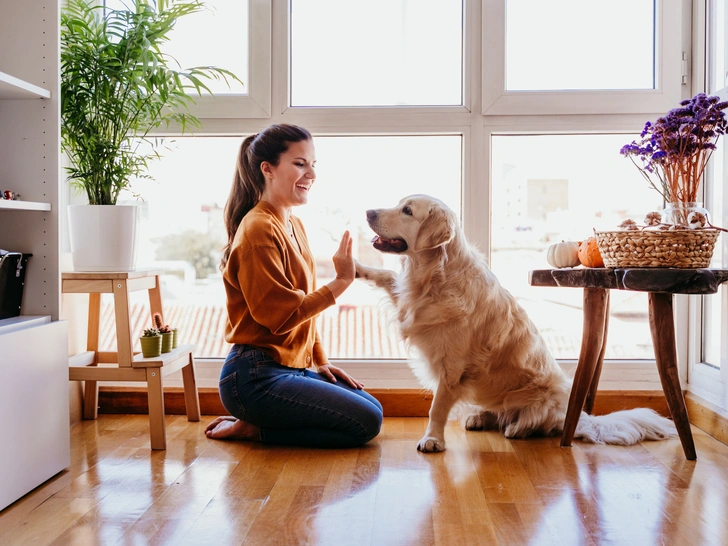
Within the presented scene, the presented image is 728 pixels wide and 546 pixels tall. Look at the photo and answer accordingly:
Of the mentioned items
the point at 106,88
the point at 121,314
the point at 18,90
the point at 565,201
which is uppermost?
the point at 106,88

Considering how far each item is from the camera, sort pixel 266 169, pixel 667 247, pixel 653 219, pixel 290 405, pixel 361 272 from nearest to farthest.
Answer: pixel 667 247 < pixel 653 219 < pixel 290 405 < pixel 266 169 < pixel 361 272

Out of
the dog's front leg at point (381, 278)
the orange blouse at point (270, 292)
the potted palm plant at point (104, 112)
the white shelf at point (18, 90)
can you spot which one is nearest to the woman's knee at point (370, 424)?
the orange blouse at point (270, 292)

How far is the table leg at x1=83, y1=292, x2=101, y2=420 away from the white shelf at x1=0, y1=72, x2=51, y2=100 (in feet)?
3.05

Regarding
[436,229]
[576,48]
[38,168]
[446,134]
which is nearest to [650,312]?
[436,229]

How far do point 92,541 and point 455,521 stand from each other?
88 cm

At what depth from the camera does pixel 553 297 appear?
293 centimetres

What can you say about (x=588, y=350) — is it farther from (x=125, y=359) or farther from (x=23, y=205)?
(x=23, y=205)

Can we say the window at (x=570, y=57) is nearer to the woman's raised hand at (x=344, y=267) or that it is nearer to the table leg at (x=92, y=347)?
the woman's raised hand at (x=344, y=267)

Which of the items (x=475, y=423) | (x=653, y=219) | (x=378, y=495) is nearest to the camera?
(x=378, y=495)

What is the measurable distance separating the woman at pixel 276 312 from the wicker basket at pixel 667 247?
922 millimetres

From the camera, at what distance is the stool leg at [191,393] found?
262cm

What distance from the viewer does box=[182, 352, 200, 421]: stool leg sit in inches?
103

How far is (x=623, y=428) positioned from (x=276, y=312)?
137 cm

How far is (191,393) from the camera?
8.71ft
